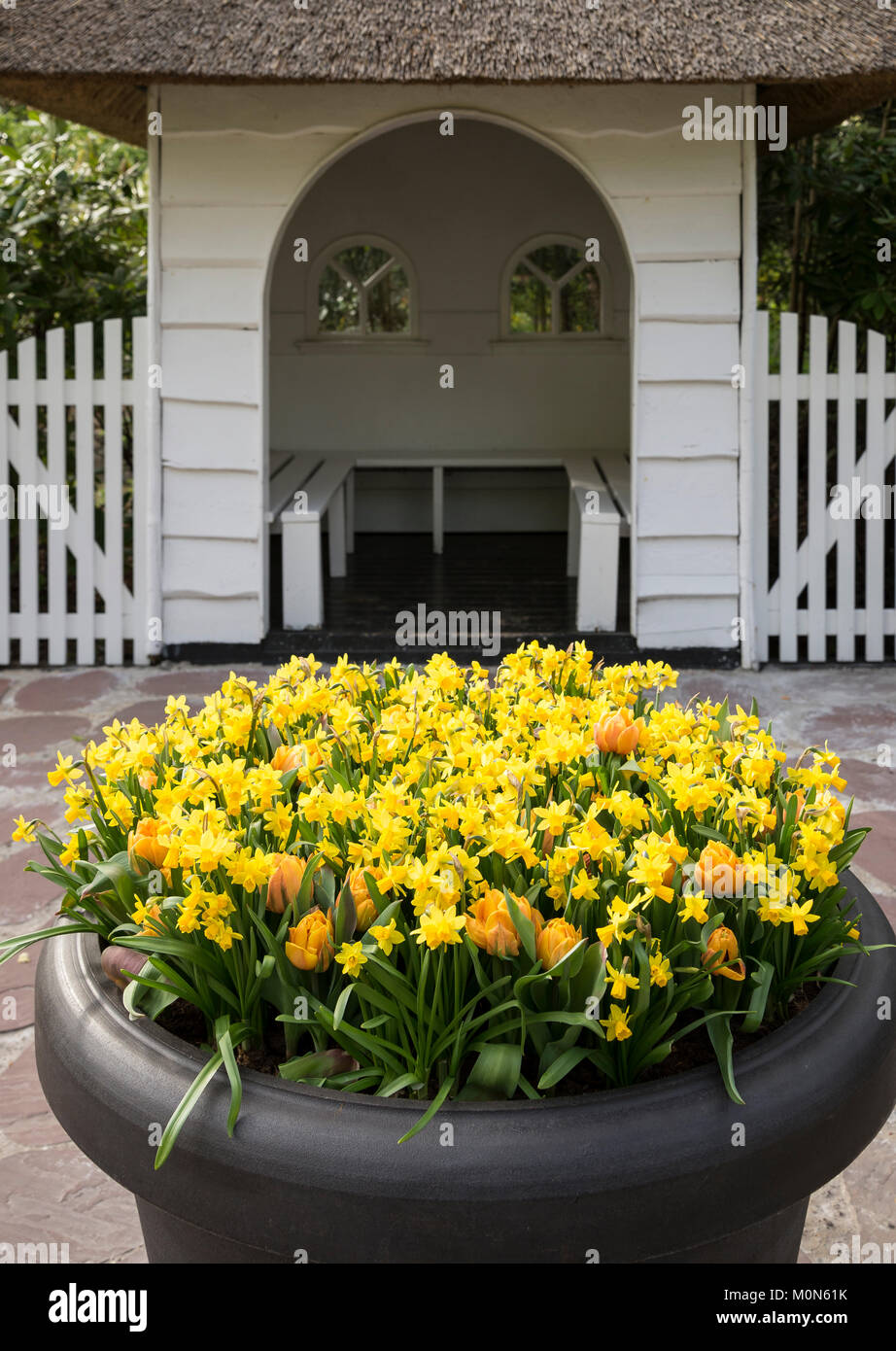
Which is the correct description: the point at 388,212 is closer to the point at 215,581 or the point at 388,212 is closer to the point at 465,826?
the point at 215,581

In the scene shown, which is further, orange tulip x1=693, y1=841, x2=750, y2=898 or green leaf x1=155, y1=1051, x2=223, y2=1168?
orange tulip x1=693, y1=841, x2=750, y2=898

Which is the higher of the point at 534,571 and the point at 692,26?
the point at 692,26

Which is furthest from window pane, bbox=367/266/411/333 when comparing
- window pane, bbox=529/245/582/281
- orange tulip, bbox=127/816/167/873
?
orange tulip, bbox=127/816/167/873

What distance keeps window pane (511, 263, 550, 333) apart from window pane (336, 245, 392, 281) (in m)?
1.08

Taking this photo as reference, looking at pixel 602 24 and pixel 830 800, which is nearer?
pixel 830 800

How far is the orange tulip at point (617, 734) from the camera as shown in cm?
221

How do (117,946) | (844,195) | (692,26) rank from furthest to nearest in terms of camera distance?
(844,195)
(692,26)
(117,946)

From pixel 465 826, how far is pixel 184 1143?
1.67ft

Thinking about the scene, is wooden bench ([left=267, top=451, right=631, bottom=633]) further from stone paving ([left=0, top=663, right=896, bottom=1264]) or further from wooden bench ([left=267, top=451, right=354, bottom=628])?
stone paving ([left=0, top=663, right=896, bottom=1264])

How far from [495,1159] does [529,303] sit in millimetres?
10356

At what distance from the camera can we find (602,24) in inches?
241

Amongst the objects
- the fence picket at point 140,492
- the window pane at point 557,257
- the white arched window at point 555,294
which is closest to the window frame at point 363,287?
the white arched window at point 555,294

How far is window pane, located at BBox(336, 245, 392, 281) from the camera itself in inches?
440

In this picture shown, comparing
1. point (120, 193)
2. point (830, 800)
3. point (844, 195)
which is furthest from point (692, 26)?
point (830, 800)
